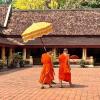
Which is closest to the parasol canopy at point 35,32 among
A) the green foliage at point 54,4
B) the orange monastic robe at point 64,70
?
the orange monastic robe at point 64,70

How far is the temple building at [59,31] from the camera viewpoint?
46.0m

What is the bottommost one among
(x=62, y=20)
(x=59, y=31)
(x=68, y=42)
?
(x=68, y=42)

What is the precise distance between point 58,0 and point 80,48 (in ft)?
71.8

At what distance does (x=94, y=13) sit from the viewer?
166 ft

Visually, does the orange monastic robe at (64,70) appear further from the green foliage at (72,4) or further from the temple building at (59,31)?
the green foliage at (72,4)

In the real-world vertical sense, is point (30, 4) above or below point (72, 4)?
above

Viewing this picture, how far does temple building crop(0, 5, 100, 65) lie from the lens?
46031mm

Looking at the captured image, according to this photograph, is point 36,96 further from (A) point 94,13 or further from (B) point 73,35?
(A) point 94,13

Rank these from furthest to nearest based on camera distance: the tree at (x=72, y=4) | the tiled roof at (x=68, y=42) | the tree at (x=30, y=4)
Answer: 1. the tree at (x=30, y=4)
2. the tree at (x=72, y=4)
3. the tiled roof at (x=68, y=42)

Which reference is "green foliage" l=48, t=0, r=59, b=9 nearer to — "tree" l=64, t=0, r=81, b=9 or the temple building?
"tree" l=64, t=0, r=81, b=9

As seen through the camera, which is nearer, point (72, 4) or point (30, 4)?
point (72, 4)

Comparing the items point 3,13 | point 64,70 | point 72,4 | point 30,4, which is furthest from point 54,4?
point 64,70

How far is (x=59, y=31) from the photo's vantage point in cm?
4803

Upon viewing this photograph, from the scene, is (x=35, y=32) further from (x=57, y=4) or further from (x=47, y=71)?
(x=57, y=4)
